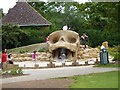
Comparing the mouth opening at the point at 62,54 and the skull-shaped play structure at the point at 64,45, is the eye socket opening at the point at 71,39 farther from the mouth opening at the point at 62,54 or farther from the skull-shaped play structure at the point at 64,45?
the mouth opening at the point at 62,54

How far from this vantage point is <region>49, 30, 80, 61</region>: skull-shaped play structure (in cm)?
3322

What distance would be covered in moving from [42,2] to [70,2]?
488 cm

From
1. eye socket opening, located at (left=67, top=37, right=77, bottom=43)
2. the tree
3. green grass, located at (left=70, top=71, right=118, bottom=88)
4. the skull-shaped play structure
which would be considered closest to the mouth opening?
the skull-shaped play structure

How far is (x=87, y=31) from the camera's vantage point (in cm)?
4997

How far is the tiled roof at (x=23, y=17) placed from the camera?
52719 mm

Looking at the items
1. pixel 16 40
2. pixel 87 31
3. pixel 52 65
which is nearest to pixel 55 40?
pixel 52 65

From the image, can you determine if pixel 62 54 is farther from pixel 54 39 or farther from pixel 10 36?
pixel 10 36

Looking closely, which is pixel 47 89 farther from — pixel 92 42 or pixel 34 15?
pixel 34 15

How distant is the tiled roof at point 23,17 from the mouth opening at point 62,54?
61.3 ft

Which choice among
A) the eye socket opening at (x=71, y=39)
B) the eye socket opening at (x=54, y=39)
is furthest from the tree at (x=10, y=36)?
the eye socket opening at (x=71, y=39)

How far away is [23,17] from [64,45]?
21.9 meters

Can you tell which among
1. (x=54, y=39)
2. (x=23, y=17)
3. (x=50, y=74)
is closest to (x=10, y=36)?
(x=23, y=17)

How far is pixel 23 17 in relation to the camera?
54.1 metres

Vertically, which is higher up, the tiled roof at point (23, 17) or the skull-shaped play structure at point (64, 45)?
the tiled roof at point (23, 17)
